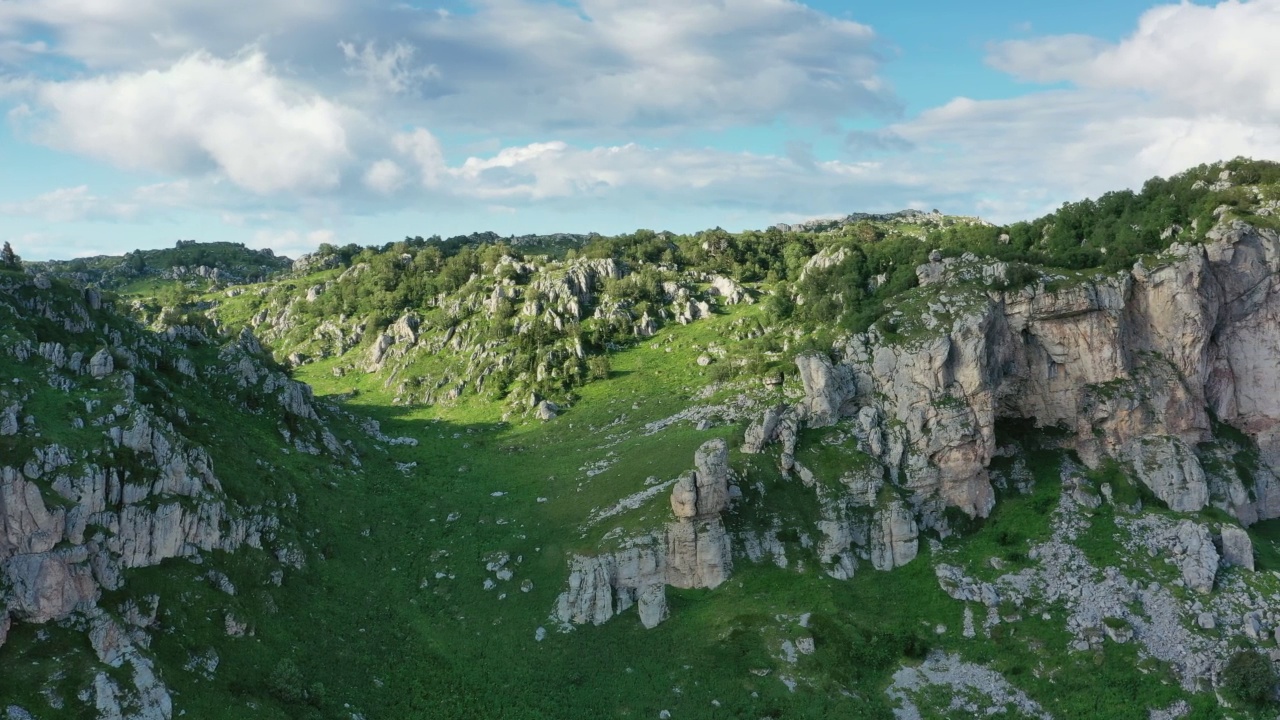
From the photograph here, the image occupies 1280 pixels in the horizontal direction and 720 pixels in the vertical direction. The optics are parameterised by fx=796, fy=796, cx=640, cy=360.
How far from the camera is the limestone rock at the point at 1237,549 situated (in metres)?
59.6

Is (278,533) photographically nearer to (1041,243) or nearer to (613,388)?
(613,388)

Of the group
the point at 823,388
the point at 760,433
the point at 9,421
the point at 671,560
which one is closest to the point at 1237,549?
the point at 823,388

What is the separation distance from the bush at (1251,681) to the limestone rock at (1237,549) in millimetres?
11577

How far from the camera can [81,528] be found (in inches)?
1815

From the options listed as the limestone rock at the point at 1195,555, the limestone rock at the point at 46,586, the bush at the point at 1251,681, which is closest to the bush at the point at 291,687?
the limestone rock at the point at 46,586

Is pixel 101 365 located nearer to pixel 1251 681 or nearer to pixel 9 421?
pixel 9 421

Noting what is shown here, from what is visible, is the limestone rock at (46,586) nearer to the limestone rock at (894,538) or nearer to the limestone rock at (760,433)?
the limestone rock at (760,433)

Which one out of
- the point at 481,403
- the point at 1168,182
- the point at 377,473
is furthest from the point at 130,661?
the point at 1168,182

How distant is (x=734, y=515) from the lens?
62.0 metres

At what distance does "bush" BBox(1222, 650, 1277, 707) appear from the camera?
4850 centimetres

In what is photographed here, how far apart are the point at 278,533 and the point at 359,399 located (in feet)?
177

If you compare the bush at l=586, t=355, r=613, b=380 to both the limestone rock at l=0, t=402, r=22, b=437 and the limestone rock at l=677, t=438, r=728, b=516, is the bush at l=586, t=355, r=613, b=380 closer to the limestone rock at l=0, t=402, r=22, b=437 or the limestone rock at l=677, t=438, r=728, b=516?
the limestone rock at l=677, t=438, r=728, b=516

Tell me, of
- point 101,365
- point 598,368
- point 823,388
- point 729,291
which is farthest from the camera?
point 729,291

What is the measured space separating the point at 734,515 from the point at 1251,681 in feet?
111
